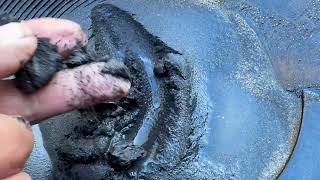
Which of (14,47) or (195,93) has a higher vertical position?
(14,47)

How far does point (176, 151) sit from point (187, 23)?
Result: 28 cm

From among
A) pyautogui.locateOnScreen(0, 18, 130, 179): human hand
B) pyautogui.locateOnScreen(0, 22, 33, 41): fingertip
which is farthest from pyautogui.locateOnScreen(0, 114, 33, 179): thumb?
pyautogui.locateOnScreen(0, 22, 33, 41): fingertip

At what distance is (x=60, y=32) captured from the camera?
1.11 metres

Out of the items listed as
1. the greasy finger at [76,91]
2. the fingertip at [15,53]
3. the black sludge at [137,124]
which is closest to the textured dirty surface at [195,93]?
the black sludge at [137,124]

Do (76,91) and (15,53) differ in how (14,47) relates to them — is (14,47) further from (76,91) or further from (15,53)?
(76,91)

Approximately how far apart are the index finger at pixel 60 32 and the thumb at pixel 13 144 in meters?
0.20

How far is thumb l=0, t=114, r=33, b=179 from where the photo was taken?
0.92m

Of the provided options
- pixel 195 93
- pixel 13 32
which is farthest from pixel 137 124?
pixel 13 32

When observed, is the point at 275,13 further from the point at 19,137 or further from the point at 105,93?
the point at 19,137

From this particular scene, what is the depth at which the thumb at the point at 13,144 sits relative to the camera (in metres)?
0.92

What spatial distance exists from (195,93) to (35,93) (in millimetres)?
321

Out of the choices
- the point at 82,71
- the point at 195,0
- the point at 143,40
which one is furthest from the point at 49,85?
the point at 195,0

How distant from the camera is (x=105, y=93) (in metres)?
1.06

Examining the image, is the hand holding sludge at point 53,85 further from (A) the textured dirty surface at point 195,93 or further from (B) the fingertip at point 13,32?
(A) the textured dirty surface at point 195,93
